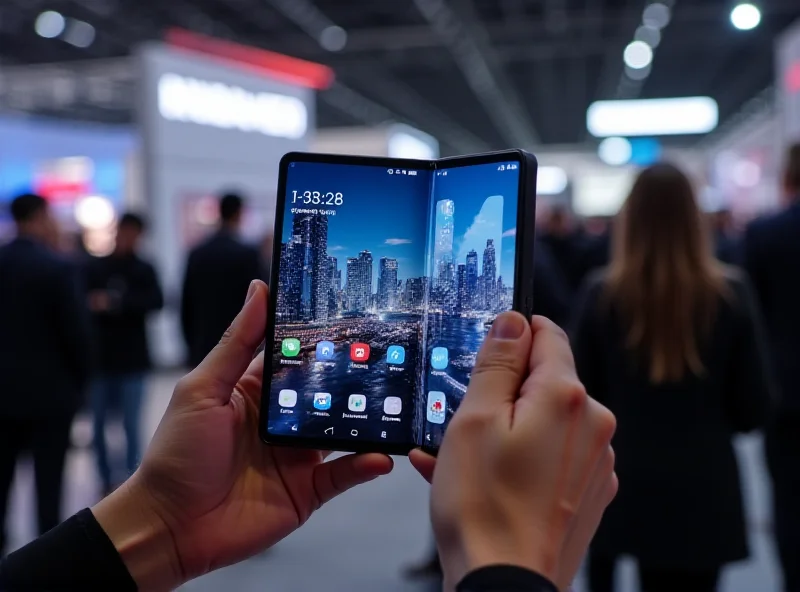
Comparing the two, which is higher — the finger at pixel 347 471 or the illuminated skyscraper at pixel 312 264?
the illuminated skyscraper at pixel 312 264

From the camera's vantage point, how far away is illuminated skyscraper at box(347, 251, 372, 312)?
978 millimetres

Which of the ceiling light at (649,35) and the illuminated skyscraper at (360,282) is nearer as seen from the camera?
the illuminated skyscraper at (360,282)

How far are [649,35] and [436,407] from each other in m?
12.8

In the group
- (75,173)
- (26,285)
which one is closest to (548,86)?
(75,173)

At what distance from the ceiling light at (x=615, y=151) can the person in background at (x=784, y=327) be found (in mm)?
16747

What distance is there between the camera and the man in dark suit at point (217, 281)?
3705 millimetres

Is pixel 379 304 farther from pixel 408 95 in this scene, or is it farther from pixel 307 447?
pixel 408 95

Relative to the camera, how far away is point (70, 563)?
0.87 meters

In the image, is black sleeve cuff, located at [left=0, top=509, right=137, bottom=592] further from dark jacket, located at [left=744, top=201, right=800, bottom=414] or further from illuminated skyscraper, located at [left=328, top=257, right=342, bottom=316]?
dark jacket, located at [left=744, top=201, right=800, bottom=414]

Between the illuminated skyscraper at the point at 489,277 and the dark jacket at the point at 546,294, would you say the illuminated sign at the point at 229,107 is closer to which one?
the dark jacket at the point at 546,294

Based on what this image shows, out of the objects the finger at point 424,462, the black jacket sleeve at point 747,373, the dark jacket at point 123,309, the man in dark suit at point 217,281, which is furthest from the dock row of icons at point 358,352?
the dark jacket at point 123,309

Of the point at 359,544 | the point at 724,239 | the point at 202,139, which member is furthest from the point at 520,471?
the point at 202,139

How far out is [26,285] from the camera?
3.21 m

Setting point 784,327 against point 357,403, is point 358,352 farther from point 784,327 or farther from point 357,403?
point 784,327
